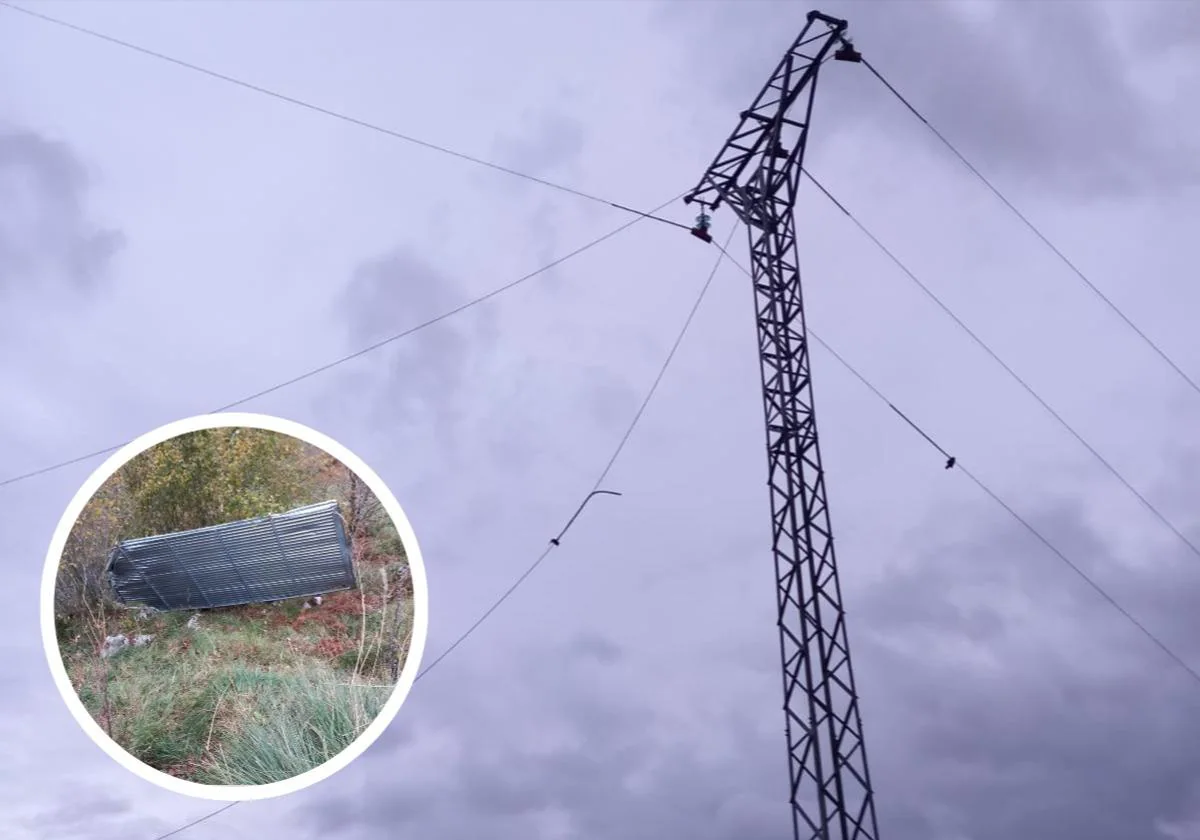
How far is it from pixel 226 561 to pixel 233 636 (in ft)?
2.68

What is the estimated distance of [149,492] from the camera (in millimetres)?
13141

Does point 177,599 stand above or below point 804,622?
below

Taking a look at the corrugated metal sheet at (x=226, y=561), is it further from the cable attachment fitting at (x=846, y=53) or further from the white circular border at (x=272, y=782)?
the cable attachment fitting at (x=846, y=53)

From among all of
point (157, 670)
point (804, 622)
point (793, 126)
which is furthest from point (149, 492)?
point (793, 126)

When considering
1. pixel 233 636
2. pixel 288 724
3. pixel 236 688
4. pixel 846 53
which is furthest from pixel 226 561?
pixel 846 53

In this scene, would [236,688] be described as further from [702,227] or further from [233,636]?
[702,227]

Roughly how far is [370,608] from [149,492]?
2.92 m

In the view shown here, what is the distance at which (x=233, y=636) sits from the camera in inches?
487

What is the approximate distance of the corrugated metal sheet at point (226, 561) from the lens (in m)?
12.4

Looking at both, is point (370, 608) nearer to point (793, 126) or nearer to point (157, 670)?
point (157, 670)

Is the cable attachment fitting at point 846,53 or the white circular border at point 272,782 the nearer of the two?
the white circular border at point 272,782

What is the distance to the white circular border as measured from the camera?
1176 cm

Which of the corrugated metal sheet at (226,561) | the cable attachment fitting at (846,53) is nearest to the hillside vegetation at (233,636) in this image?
the corrugated metal sheet at (226,561)

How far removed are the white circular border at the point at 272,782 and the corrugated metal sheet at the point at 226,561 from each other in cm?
69
